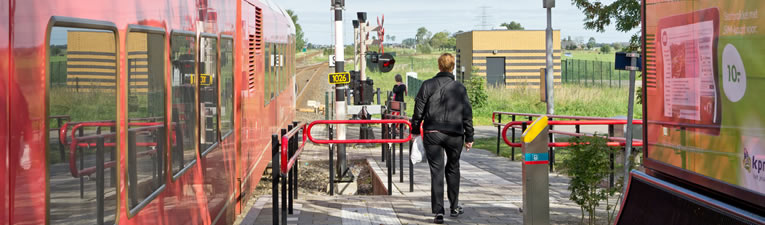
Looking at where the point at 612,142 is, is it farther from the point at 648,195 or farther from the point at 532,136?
the point at 648,195

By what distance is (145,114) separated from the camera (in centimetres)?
471

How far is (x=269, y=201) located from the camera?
10.7 meters

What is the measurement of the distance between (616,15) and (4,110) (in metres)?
14.7

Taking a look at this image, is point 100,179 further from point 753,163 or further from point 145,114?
point 753,163

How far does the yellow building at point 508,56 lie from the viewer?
51656 millimetres

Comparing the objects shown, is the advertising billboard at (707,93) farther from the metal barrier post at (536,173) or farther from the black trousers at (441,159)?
the black trousers at (441,159)

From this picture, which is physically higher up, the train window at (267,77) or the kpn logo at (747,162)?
the train window at (267,77)

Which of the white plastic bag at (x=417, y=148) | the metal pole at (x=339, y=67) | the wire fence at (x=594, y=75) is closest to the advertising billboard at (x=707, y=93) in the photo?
the white plastic bag at (x=417, y=148)

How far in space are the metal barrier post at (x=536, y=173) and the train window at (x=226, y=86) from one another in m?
2.53

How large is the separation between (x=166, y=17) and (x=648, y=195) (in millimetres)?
2881

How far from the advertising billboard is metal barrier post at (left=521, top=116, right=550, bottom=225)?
4.07 ft

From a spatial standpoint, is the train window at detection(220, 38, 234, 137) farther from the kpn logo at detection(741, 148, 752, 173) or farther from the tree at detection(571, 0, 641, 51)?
the tree at detection(571, 0, 641, 51)

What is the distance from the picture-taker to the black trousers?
8383mm

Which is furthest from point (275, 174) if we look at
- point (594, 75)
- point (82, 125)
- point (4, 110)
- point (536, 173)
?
point (594, 75)
